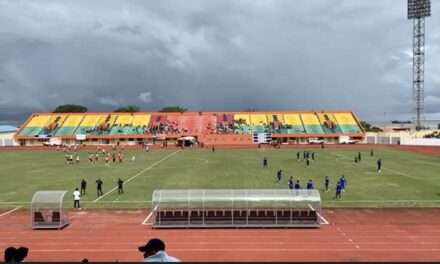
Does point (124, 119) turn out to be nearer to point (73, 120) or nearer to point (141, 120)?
point (141, 120)

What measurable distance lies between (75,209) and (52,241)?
24.0ft

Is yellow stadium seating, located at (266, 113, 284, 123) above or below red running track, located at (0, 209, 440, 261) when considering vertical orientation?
above

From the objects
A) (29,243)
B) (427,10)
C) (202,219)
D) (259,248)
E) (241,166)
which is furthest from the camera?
(427,10)

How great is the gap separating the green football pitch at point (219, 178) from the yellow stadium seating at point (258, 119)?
2088 inches

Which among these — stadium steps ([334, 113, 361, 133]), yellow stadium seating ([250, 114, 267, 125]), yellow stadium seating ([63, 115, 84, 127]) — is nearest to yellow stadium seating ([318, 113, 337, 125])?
stadium steps ([334, 113, 361, 133])

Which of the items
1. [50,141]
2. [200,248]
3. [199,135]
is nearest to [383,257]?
[200,248]

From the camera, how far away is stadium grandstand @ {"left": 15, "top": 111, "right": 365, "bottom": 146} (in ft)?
351

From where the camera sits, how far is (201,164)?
188ft

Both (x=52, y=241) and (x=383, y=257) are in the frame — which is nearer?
(x=383, y=257)

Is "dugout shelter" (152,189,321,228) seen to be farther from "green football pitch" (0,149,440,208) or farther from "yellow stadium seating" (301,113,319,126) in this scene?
"yellow stadium seating" (301,113,319,126)

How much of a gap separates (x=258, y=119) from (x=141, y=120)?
27.5m

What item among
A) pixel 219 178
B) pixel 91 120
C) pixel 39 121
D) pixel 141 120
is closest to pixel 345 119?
pixel 141 120

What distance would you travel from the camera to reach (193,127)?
372 ft

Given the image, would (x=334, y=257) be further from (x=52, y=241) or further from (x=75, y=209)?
(x=75, y=209)
